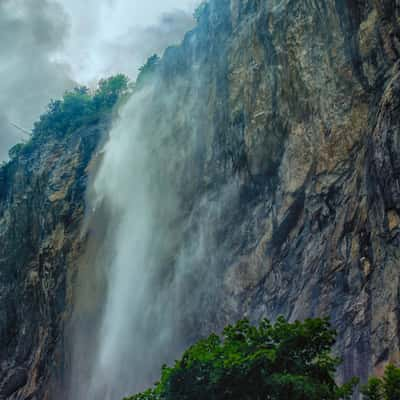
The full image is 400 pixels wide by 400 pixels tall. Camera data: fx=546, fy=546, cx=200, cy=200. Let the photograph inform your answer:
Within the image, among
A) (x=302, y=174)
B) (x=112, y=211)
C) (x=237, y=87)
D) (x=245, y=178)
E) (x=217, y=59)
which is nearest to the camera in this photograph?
(x=302, y=174)

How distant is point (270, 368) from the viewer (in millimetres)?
8531

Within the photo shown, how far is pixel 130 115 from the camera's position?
31047 millimetres

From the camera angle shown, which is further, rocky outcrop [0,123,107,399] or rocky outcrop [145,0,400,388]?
rocky outcrop [0,123,107,399]

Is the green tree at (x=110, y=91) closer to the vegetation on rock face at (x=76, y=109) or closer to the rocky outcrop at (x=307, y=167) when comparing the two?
the vegetation on rock face at (x=76, y=109)

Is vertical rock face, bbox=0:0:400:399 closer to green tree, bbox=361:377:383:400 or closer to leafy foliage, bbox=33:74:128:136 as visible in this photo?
green tree, bbox=361:377:383:400

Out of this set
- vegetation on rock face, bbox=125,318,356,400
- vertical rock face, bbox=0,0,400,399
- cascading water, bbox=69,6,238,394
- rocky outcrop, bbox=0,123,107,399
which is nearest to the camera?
vegetation on rock face, bbox=125,318,356,400

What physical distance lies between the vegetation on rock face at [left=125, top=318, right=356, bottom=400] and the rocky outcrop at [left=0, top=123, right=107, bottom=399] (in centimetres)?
1830

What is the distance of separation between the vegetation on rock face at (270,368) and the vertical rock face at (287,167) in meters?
2.78

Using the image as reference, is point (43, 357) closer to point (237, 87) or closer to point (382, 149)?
point (237, 87)

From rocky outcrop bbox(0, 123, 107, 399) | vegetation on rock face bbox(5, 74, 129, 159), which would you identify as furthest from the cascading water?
vegetation on rock face bbox(5, 74, 129, 159)

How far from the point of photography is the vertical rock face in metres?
12.4

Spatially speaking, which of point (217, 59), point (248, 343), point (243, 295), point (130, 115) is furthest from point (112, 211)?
point (248, 343)

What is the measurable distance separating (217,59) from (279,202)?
843 cm

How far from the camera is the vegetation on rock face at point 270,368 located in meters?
8.16
